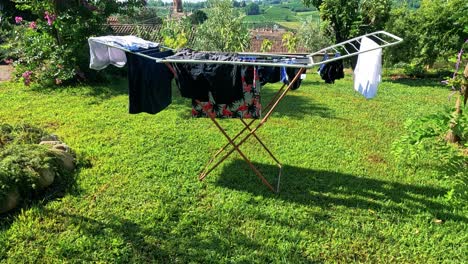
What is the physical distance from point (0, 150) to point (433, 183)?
476cm

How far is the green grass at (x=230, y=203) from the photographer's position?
2.67 m

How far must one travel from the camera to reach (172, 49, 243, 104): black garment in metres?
2.84

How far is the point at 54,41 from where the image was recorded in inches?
298

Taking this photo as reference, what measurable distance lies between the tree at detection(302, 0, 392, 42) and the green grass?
4928 millimetres

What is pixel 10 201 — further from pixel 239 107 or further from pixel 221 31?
pixel 221 31

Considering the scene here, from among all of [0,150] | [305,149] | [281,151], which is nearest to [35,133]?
[0,150]

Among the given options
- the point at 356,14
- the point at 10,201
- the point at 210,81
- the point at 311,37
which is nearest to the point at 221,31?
the point at 356,14

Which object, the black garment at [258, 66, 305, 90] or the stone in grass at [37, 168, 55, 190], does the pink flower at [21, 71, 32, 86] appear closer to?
the stone in grass at [37, 168, 55, 190]

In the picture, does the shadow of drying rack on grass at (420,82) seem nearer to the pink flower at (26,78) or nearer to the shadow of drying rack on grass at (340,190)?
A: the shadow of drying rack on grass at (340,190)

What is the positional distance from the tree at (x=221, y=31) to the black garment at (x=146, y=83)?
924cm

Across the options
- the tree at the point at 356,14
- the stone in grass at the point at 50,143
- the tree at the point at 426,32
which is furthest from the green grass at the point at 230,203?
the tree at the point at 426,32

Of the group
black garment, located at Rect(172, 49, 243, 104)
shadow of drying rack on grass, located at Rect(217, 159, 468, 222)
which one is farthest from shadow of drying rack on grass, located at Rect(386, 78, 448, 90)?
black garment, located at Rect(172, 49, 243, 104)

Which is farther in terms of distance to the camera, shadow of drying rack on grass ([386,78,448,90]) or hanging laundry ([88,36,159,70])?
shadow of drying rack on grass ([386,78,448,90])

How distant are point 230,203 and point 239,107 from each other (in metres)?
0.97
